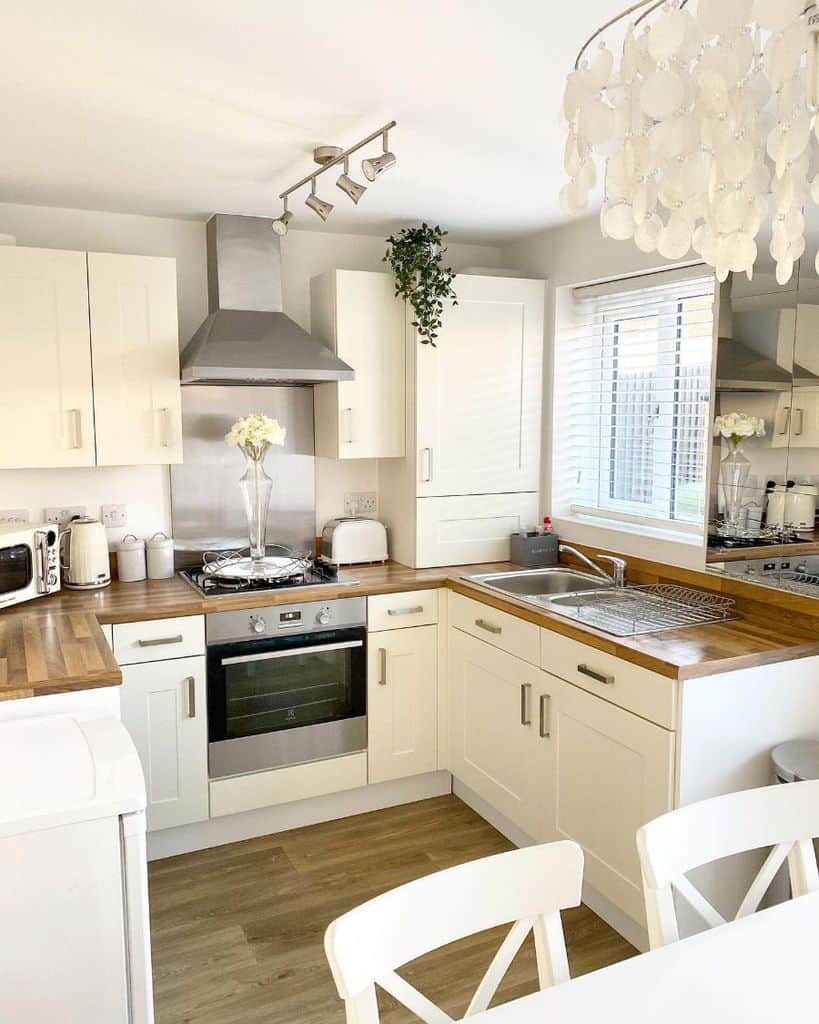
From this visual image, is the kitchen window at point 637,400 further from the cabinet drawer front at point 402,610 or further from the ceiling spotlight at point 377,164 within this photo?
the ceiling spotlight at point 377,164

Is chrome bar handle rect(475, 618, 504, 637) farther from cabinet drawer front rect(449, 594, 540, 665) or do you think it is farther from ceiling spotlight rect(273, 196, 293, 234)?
ceiling spotlight rect(273, 196, 293, 234)

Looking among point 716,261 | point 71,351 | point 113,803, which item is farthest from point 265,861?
point 716,261

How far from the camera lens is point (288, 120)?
2.28m

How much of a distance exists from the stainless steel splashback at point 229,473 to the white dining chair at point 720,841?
2.51m

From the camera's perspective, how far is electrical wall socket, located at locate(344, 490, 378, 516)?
12.8 feet

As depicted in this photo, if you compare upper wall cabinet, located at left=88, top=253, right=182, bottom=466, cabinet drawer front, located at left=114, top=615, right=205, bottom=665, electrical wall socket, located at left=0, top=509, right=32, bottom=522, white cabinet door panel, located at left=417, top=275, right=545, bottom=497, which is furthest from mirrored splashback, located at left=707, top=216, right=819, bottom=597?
electrical wall socket, located at left=0, top=509, right=32, bottom=522

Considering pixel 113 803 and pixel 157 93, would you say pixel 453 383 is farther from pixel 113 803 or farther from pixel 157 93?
pixel 113 803

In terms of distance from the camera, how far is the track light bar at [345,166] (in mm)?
2262

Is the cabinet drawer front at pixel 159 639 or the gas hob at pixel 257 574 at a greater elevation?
the gas hob at pixel 257 574

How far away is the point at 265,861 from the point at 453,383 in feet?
6.56

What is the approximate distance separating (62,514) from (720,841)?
2.73 metres

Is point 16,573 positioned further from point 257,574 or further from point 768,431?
point 768,431

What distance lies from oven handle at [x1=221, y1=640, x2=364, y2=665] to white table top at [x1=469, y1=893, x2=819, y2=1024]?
200 cm

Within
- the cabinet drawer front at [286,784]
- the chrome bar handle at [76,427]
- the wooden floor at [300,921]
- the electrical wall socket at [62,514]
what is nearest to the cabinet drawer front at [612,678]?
the wooden floor at [300,921]
